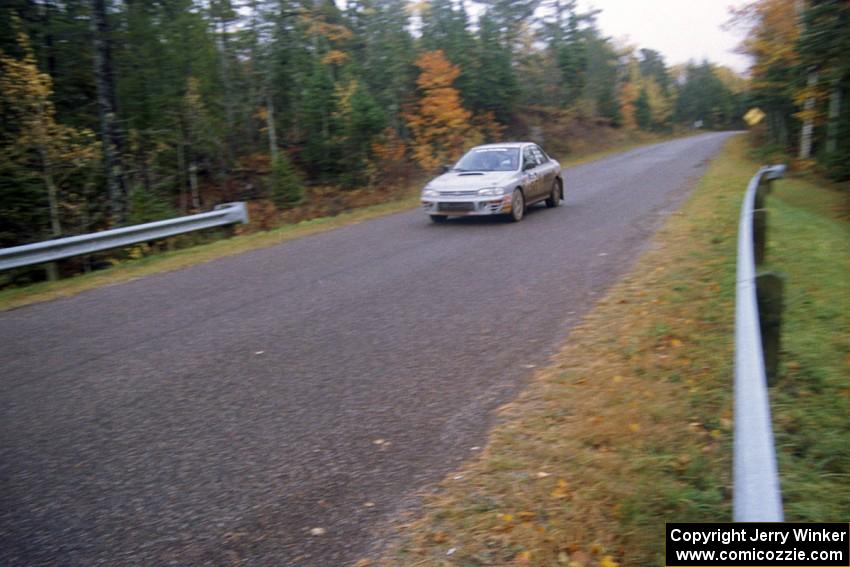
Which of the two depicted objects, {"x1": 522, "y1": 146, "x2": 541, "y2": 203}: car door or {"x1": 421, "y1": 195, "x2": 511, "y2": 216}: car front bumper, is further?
{"x1": 522, "y1": 146, "x2": 541, "y2": 203}: car door

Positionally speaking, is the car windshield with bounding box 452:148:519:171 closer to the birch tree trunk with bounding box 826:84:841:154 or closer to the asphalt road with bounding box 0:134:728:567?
the asphalt road with bounding box 0:134:728:567

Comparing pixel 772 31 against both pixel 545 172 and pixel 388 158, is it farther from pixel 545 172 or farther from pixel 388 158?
pixel 545 172

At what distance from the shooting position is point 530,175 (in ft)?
49.8

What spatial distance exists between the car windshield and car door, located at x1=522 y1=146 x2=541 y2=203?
241mm

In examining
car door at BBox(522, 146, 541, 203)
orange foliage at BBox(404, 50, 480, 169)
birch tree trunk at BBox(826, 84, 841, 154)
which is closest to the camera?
car door at BBox(522, 146, 541, 203)

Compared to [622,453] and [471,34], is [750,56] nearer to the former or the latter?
[471,34]

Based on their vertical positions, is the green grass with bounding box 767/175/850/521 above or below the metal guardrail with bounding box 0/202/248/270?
below

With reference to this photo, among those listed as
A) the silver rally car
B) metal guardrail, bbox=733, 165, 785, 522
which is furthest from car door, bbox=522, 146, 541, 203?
metal guardrail, bbox=733, 165, 785, 522

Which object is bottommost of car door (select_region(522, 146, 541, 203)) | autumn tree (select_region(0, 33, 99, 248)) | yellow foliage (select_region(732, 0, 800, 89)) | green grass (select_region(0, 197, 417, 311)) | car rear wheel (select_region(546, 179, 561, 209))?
green grass (select_region(0, 197, 417, 311))

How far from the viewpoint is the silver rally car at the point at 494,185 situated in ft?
45.4

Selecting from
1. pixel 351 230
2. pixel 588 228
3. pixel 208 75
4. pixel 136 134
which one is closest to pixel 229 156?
pixel 208 75

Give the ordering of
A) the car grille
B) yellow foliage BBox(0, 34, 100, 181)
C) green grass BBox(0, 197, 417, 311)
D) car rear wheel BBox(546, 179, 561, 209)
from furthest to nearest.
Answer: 1. car rear wheel BBox(546, 179, 561, 209)
2. yellow foliage BBox(0, 34, 100, 181)
3. the car grille
4. green grass BBox(0, 197, 417, 311)

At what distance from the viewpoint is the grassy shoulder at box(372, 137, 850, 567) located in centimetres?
323

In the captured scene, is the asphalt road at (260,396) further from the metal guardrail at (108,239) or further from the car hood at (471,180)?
the car hood at (471,180)
